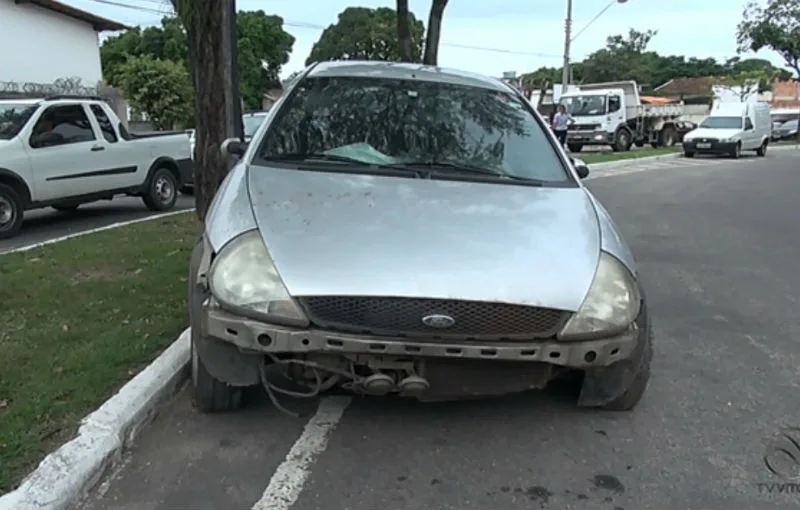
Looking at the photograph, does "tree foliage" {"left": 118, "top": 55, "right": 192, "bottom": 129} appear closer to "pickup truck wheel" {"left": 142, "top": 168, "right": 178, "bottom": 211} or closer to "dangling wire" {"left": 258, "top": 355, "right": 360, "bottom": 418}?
"pickup truck wheel" {"left": 142, "top": 168, "right": 178, "bottom": 211}

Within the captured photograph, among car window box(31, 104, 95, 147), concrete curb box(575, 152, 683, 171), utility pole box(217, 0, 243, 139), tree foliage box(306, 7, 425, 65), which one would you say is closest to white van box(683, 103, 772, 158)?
concrete curb box(575, 152, 683, 171)

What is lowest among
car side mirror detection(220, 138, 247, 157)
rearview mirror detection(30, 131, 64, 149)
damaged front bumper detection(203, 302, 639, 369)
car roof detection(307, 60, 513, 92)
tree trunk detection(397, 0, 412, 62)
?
damaged front bumper detection(203, 302, 639, 369)

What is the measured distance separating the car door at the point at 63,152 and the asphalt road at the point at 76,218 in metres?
0.46

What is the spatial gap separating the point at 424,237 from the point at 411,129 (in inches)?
52.1

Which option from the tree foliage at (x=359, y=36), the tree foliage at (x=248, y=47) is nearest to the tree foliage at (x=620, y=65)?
the tree foliage at (x=359, y=36)

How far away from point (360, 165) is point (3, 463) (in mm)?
2203

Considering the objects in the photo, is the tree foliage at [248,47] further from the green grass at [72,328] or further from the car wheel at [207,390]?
the car wheel at [207,390]

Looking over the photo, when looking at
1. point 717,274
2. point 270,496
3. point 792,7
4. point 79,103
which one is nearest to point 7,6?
point 79,103

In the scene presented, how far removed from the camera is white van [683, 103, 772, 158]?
26.2 m

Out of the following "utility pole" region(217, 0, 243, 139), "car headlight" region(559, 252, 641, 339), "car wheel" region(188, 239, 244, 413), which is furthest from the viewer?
"utility pole" region(217, 0, 243, 139)

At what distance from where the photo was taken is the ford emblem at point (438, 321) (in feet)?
10.0

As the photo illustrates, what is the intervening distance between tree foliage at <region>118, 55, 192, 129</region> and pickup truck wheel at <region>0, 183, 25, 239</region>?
16751 mm

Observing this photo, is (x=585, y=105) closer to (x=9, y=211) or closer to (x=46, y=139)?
(x=46, y=139)

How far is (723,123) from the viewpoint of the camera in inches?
1077
